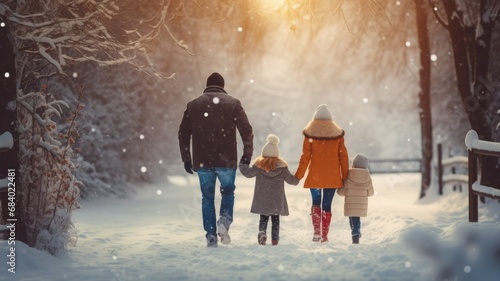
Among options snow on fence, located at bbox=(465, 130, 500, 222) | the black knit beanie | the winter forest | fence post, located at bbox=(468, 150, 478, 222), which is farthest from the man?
fence post, located at bbox=(468, 150, 478, 222)

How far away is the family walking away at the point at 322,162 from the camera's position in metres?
8.71

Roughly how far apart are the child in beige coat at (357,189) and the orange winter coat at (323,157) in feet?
0.41

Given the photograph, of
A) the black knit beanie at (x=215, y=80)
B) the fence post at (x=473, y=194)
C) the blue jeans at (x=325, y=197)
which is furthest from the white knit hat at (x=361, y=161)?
the fence post at (x=473, y=194)

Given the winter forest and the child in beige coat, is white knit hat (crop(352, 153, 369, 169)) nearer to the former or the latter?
the child in beige coat

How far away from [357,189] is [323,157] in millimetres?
649

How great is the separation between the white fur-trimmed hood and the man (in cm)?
96

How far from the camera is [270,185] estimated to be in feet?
27.9

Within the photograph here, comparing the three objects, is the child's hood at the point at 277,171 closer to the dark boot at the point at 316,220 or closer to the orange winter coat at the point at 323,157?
the orange winter coat at the point at 323,157

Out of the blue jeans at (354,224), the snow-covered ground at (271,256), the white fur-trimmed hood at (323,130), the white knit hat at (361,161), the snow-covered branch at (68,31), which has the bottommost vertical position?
the snow-covered ground at (271,256)

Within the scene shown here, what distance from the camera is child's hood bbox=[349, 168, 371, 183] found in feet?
28.7

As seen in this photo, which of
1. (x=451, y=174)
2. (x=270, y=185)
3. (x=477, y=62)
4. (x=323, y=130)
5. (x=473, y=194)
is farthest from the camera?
(x=451, y=174)

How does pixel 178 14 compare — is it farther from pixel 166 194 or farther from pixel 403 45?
pixel 166 194

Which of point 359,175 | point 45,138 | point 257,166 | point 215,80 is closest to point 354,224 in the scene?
point 359,175

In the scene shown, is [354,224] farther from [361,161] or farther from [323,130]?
[323,130]
